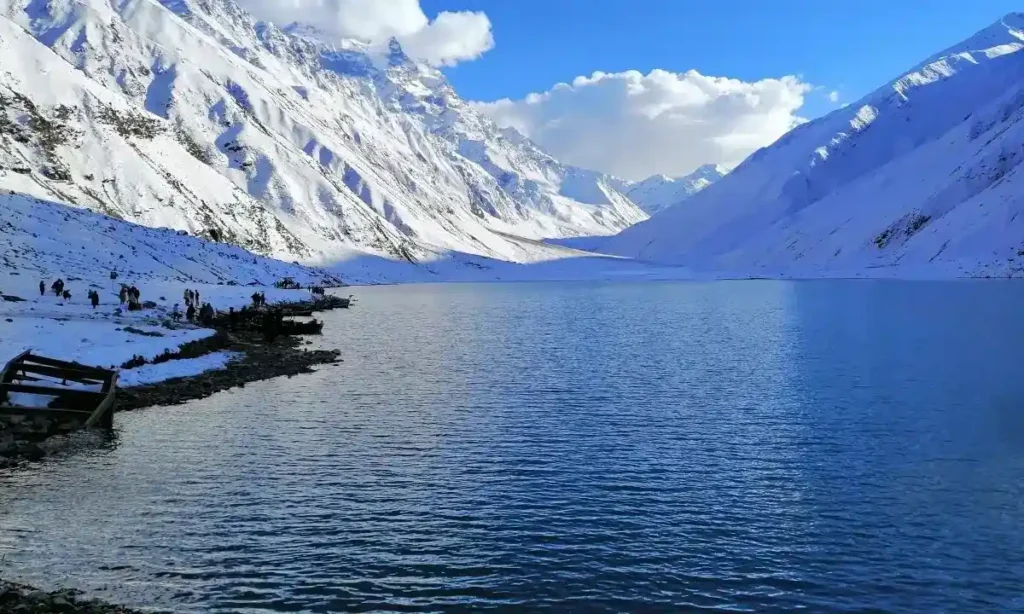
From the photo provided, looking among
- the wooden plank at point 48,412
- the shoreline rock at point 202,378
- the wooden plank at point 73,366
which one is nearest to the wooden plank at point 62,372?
the wooden plank at point 73,366

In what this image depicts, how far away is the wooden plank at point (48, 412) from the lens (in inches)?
1345

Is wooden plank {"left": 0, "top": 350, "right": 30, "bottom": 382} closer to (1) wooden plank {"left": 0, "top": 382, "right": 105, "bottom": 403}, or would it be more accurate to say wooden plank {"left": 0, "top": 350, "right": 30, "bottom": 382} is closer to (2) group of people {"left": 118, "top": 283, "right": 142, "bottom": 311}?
(1) wooden plank {"left": 0, "top": 382, "right": 105, "bottom": 403}

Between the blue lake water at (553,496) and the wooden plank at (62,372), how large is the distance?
3.67 m

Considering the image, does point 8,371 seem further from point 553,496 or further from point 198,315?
point 198,315

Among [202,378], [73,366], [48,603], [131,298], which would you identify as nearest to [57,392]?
[73,366]

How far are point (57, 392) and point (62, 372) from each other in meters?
3.34

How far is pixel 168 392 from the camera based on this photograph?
145 feet

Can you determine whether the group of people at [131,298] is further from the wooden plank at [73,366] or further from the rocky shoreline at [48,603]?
the rocky shoreline at [48,603]

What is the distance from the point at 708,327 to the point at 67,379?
65.1 m

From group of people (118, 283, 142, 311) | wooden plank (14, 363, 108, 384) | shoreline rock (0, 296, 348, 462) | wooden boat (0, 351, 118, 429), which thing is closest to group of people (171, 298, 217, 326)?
shoreline rock (0, 296, 348, 462)

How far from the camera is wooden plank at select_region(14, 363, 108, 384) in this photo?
38812mm

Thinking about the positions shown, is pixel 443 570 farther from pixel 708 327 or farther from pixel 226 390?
pixel 708 327

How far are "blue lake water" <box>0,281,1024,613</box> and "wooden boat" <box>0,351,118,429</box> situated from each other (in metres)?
1.69

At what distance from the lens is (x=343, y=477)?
28641mm
